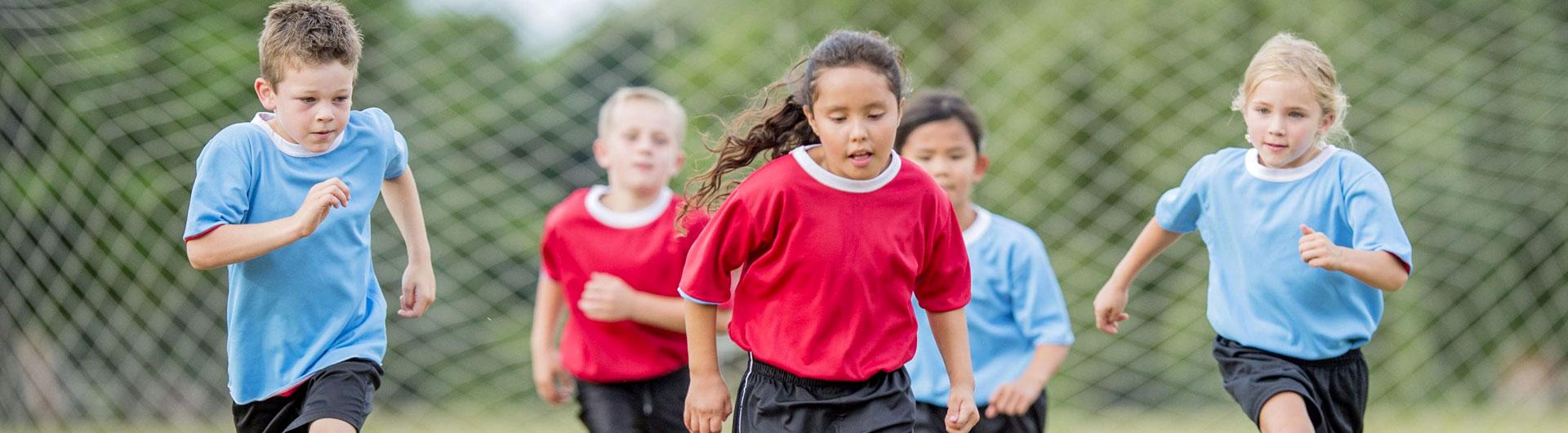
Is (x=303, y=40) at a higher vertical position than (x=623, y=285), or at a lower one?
higher

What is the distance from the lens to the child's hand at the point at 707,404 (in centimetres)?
256

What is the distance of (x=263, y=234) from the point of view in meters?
2.42

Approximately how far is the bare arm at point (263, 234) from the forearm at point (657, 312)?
1.04m

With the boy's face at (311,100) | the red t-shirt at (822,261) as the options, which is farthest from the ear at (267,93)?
the red t-shirt at (822,261)

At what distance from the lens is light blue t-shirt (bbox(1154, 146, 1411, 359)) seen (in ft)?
9.34

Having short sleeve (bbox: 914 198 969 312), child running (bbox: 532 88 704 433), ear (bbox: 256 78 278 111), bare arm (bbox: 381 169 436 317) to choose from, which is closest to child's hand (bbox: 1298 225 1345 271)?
short sleeve (bbox: 914 198 969 312)

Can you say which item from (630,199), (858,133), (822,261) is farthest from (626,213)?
(858,133)

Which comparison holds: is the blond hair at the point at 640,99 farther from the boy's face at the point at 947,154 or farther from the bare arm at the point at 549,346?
the boy's face at the point at 947,154

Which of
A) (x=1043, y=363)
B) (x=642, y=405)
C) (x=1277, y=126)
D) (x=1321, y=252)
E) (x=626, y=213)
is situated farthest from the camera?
(x=626, y=213)

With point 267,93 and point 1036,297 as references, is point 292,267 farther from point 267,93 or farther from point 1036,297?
point 1036,297

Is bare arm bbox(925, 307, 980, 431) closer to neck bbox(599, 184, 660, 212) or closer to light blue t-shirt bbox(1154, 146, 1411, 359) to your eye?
Result: light blue t-shirt bbox(1154, 146, 1411, 359)

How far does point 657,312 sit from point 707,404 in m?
0.84

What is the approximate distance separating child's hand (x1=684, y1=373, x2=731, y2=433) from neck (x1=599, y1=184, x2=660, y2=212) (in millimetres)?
1231

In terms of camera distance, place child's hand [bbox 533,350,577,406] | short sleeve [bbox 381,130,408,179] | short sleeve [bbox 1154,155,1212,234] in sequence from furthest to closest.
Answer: child's hand [bbox 533,350,577,406], short sleeve [bbox 1154,155,1212,234], short sleeve [bbox 381,130,408,179]
